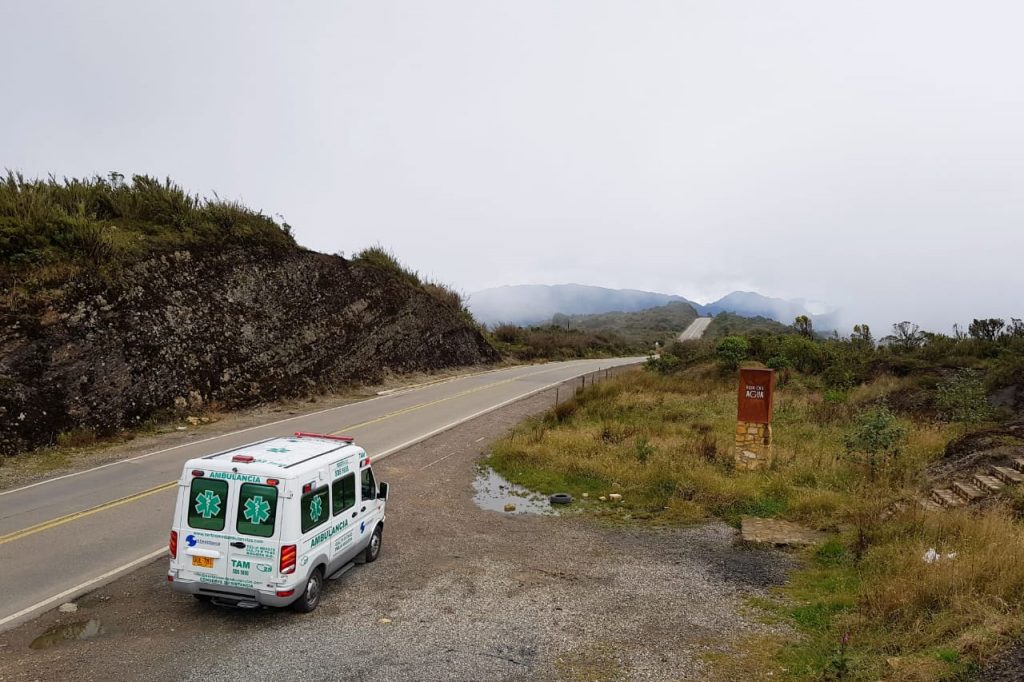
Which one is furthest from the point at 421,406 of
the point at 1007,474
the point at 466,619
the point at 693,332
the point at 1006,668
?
the point at 693,332

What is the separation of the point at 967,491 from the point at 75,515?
1718cm

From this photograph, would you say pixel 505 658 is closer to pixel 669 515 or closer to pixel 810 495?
pixel 669 515

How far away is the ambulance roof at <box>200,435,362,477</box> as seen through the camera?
25.4 feet

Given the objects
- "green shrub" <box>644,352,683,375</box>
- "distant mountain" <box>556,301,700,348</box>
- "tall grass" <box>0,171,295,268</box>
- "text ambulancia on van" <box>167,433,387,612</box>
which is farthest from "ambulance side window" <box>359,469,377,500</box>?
"distant mountain" <box>556,301,700,348</box>

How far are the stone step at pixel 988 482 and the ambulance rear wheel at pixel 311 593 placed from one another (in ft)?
39.1

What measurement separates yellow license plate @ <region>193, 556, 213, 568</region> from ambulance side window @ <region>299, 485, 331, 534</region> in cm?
120

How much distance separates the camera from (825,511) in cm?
1170

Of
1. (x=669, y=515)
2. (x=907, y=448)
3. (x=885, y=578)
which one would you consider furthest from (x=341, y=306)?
(x=885, y=578)

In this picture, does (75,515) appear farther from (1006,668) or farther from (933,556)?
(933,556)

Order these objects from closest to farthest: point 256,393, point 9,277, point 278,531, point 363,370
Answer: point 278,531, point 9,277, point 256,393, point 363,370

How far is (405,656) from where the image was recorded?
22.3ft

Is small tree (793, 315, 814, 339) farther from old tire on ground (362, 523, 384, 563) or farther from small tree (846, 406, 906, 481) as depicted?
old tire on ground (362, 523, 384, 563)

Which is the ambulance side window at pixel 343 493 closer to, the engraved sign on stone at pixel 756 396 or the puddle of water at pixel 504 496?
the puddle of water at pixel 504 496

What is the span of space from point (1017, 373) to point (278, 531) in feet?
77.0
